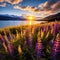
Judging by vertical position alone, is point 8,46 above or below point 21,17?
below

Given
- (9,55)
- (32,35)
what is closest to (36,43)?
(32,35)

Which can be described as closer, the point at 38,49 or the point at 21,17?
the point at 38,49

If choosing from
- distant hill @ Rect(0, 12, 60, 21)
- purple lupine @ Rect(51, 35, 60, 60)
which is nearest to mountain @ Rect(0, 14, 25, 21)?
distant hill @ Rect(0, 12, 60, 21)

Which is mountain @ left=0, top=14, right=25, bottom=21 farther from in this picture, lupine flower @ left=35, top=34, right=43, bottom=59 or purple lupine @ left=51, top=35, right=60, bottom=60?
purple lupine @ left=51, top=35, right=60, bottom=60

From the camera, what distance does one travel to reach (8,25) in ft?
5.56

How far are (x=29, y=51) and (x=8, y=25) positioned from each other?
0.33 meters

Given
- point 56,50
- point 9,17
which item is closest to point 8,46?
point 9,17

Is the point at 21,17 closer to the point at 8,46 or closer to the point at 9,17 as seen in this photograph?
the point at 9,17

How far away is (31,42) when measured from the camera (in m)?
1.61

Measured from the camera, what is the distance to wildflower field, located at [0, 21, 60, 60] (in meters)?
1.54

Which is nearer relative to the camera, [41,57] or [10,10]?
[41,57]

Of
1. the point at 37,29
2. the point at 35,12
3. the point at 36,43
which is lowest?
the point at 36,43

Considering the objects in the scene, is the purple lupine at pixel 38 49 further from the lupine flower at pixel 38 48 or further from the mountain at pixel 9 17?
the mountain at pixel 9 17

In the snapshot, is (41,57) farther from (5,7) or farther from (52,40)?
(5,7)
